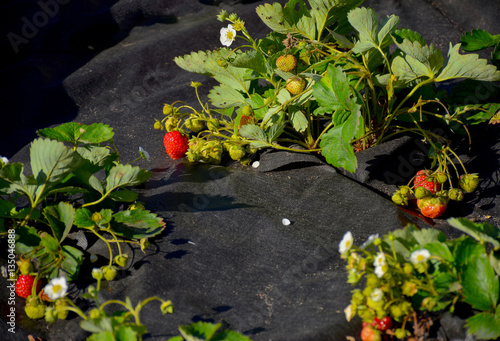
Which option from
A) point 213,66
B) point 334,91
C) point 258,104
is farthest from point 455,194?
point 213,66

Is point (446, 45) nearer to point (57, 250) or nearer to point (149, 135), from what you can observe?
point (149, 135)

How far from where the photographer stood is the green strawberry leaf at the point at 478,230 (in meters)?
0.98

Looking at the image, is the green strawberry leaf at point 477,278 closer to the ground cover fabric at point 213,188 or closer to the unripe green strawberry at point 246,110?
the ground cover fabric at point 213,188

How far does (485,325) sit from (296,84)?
0.87 m

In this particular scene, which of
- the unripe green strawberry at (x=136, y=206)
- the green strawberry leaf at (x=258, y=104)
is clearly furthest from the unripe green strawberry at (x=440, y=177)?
the unripe green strawberry at (x=136, y=206)

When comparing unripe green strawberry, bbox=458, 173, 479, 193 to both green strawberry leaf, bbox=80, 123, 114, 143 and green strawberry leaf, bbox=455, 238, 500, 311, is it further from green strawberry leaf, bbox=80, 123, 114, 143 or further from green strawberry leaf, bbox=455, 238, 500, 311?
green strawberry leaf, bbox=80, 123, 114, 143

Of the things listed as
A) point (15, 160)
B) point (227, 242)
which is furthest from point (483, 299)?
point (15, 160)

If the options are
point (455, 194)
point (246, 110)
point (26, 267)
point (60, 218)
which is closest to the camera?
point (26, 267)

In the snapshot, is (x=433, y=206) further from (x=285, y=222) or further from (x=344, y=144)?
(x=285, y=222)

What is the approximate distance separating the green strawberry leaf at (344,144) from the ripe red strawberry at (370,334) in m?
0.48

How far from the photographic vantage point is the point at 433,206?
1.35 meters

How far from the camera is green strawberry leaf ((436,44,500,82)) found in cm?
128

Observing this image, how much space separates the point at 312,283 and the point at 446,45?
62.4 inches

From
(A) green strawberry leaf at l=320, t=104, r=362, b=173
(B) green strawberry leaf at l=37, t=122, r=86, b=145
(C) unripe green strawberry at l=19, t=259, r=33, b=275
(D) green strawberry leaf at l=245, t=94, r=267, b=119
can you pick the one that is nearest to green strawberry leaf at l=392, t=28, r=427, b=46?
(A) green strawberry leaf at l=320, t=104, r=362, b=173
